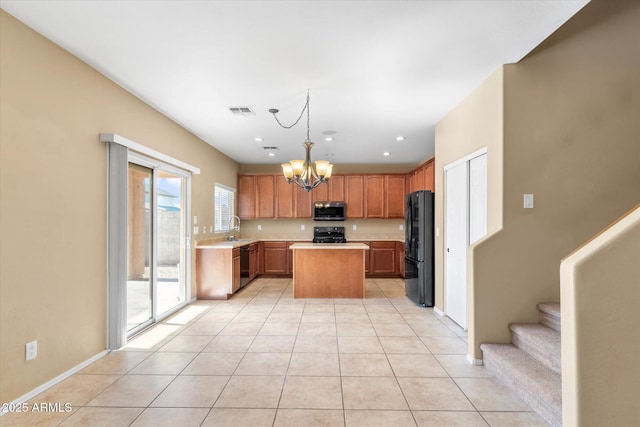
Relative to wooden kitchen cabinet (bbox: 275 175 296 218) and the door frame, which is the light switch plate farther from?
wooden kitchen cabinet (bbox: 275 175 296 218)

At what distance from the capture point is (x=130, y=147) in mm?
3301

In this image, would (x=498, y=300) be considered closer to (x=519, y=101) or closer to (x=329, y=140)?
Result: (x=519, y=101)

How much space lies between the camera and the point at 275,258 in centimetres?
729

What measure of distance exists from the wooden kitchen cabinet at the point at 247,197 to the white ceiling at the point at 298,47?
3.39 metres

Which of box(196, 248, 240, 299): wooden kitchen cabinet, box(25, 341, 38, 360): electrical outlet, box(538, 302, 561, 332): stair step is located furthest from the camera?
box(196, 248, 240, 299): wooden kitchen cabinet

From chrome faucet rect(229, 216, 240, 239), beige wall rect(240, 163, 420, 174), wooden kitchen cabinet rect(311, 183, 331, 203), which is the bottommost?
chrome faucet rect(229, 216, 240, 239)

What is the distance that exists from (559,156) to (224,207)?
19.0 ft

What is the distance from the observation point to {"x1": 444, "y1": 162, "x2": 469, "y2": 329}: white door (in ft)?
12.2

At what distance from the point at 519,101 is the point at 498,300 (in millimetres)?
1796

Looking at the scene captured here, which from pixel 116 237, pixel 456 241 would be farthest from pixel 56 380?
pixel 456 241

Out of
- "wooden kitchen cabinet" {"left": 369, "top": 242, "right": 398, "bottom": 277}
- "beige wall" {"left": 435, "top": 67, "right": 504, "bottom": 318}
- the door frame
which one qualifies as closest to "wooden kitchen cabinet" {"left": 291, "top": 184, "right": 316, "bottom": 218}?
"wooden kitchen cabinet" {"left": 369, "top": 242, "right": 398, "bottom": 277}

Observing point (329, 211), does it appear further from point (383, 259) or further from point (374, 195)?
point (383, 259)

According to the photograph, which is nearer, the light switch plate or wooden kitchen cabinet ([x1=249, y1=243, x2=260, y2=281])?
the light switch plate

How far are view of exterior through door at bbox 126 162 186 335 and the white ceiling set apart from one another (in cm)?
86
